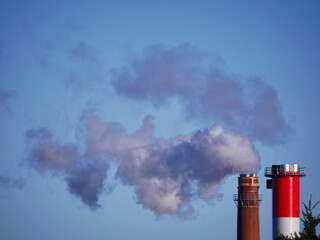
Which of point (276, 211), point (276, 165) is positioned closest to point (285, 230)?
point (276, 211)

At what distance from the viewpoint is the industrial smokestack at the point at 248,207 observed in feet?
300

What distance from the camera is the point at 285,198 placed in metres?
86.8

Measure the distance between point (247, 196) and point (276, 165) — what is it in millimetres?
6097

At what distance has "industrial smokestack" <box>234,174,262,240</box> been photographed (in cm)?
9131

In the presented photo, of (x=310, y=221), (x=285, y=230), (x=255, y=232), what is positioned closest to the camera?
(x=310, y=221)

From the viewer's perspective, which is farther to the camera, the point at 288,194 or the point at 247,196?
the point at 247,196

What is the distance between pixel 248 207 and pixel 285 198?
7.02m

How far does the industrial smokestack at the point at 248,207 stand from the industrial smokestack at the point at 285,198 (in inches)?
141

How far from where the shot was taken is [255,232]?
91.3 meters

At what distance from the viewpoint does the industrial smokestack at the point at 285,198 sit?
85.5 meters

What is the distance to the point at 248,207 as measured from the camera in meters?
92.6

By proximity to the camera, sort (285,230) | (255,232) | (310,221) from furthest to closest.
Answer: (255,232), (285,230), (310,221)

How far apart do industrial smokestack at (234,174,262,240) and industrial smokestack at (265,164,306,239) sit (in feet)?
11.8

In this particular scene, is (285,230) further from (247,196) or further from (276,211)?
(247,196)
